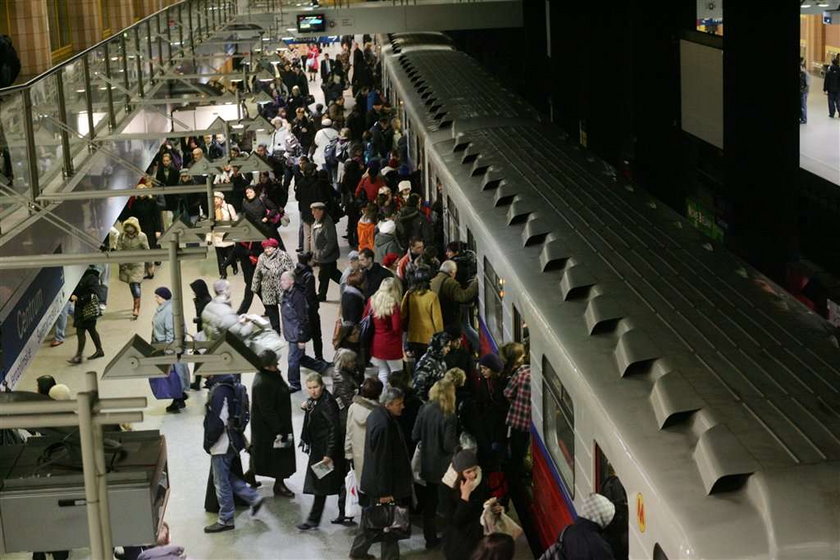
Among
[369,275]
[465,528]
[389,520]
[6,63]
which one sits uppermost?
[6,63]

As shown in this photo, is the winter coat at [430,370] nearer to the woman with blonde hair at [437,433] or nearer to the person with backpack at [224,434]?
the woman with blonde hair at [437,433]

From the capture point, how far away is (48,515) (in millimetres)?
5492

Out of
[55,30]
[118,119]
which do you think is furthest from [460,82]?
[55,30]

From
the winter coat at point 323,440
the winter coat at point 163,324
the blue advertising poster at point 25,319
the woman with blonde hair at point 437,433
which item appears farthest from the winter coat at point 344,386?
the winter coat at point 163,324

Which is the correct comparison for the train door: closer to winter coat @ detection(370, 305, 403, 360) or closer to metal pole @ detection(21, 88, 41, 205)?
metal pole @ detection(21, 88, 41, 205)

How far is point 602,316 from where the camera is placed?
8484 mm

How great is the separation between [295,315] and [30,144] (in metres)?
4.97

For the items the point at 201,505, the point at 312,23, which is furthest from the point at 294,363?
the point at 312,23

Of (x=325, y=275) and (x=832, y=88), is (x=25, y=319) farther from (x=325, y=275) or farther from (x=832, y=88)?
(x=832, y=88)

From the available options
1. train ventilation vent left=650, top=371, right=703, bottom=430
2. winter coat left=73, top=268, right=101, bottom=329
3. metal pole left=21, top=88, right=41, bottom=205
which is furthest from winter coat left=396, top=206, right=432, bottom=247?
train ventilation vent left=650, top=371, right=703, bottom=430

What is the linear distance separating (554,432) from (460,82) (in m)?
13.1

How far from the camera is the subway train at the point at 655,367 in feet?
19.4

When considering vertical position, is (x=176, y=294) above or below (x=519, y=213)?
above

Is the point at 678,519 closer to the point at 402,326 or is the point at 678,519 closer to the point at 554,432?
the point at 554,432
